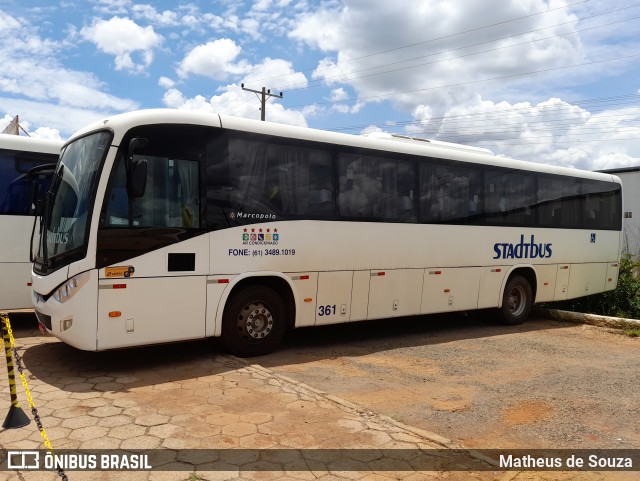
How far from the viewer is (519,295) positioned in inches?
461

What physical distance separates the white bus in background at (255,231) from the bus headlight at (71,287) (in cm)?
2

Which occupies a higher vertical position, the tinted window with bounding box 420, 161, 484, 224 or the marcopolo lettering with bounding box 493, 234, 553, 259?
the tinted window with bounding box 420, 161, 484, 224

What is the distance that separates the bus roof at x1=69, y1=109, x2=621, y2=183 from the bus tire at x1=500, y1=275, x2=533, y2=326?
244cm

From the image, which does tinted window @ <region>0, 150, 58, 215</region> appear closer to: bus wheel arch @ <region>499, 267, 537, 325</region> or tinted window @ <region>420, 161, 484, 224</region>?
tinted window @ <region>420, 161, 484, 224</region>

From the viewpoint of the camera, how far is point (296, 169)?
793cm

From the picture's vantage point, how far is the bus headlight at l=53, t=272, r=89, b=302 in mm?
6191

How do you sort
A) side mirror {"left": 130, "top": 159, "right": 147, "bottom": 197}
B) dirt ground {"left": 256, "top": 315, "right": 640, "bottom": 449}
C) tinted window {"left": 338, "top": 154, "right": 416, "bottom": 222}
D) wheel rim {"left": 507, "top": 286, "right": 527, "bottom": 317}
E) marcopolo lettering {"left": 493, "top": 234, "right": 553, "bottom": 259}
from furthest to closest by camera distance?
wheel rim {"left": 507, "top": 286, "right": 527, "bottom": 317}
marcopolo lettering {"left": 493, "top": 234, "right": 553, "bottom": 259}
tinted window {"left": 338, "top": 154, "right": 416, "bottom": 222}
side mirror {"left": 130, "top": 159, "right": 147, "bottom": 197}
dirt ground {"left": 256, "top": 315, "right": 640, "bottom": 449}

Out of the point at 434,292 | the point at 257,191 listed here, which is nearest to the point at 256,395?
the point at 257,191

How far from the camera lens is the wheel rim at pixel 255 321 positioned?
7.48 meters

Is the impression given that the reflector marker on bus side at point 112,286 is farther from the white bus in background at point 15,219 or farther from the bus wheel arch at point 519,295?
the bus wheel arch at point 519,295

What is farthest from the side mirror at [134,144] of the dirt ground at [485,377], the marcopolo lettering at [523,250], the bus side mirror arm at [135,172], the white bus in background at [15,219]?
the marcopolo lettering at [523,250]

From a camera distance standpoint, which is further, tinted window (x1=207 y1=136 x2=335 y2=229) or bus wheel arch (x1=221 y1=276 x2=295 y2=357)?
bus wheel arch (x1=221 y1=276 x2=295 y2=357)

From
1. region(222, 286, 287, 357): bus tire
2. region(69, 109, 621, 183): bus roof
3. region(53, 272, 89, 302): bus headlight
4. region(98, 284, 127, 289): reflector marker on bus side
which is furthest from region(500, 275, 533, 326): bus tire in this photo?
region(53, 272, 89, 302): bus headlight

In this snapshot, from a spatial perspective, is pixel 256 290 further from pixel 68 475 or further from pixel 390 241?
pixel 68 475
